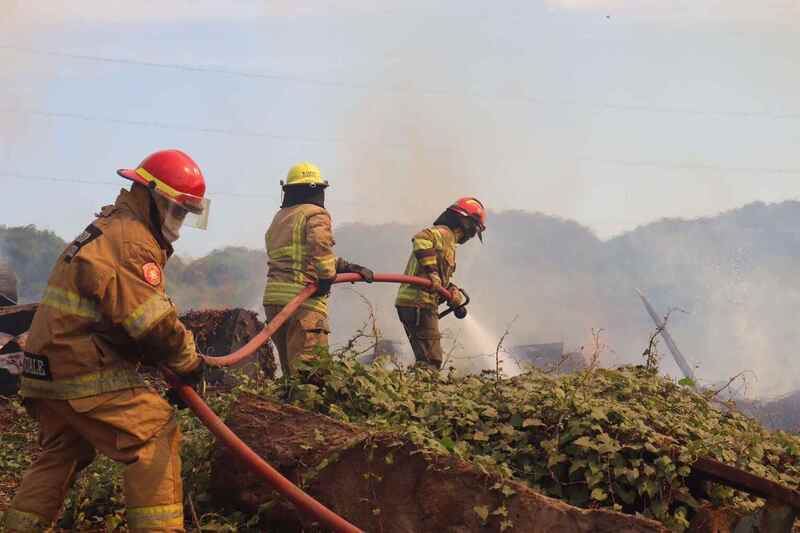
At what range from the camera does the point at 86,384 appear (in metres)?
4.86

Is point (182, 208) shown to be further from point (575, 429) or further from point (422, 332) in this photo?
point (422, 332)

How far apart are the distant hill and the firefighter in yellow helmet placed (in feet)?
64.0

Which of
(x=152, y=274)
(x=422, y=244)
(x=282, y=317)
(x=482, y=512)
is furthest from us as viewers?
(x=422, y=244)

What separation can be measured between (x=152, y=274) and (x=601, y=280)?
1433 inches

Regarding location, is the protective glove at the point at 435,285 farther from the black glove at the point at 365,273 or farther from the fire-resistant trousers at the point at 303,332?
the fire-resistant trousers at the point at 303,332

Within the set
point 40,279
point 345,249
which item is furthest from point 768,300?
point 40,279

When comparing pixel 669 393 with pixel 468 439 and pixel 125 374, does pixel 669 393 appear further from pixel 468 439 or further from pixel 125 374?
pixel 125 374

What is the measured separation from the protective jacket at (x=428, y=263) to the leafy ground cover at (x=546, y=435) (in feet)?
13.3

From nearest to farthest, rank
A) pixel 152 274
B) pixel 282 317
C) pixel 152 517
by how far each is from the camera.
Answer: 1. pixel 152 517
2. pixel 152 274
3. pixel 282 317

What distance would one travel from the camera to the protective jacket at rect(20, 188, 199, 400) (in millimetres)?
4793

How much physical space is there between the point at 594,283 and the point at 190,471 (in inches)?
1384

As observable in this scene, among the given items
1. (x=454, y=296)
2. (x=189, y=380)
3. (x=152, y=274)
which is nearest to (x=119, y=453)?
(x=189, y=380)

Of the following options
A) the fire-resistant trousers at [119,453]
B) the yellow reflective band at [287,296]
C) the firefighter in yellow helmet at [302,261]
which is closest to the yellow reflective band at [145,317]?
the fire-resistant trousers at [119,453]

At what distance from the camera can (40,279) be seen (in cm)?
3459
